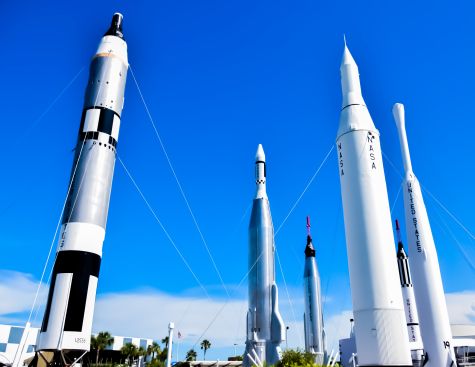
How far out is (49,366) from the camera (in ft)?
51.2

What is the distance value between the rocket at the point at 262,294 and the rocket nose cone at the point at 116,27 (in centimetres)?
1636

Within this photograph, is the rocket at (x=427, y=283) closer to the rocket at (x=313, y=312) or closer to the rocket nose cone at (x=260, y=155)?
the rocket nose cone at (x=260, y=155)

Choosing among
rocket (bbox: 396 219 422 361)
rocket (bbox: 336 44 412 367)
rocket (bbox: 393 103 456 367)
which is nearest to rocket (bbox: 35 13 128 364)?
rocket (bbox: 336 44 412 367)

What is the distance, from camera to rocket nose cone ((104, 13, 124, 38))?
75.5 ft

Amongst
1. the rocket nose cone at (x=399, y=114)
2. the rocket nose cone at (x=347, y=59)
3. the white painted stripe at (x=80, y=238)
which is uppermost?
the rocket nose cone at (x=399, y=114)

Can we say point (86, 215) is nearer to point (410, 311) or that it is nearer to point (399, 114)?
point (399, 114)

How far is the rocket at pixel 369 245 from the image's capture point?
572 inches

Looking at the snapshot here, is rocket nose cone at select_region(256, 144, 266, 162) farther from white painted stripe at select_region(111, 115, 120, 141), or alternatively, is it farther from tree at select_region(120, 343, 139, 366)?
tree at select_region(120, 343, 139, 366)

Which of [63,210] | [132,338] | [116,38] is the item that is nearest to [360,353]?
[63,210]

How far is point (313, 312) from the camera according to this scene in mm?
39094

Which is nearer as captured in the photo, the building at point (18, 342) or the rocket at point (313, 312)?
the rocket at point (313, 312)

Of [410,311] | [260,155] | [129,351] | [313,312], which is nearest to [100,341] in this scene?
[129,351]

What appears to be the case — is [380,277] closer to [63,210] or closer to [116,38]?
[63,210]

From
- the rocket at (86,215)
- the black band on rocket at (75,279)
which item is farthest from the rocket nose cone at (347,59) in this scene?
the black band on rocket at (75,279)
